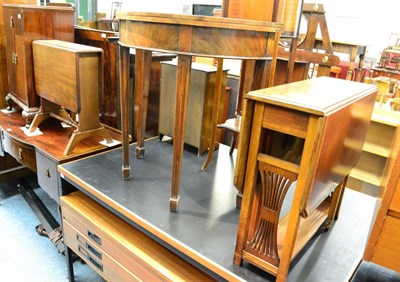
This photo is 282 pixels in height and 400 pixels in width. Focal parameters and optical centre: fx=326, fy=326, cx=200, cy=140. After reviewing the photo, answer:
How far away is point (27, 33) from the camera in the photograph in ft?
5.33

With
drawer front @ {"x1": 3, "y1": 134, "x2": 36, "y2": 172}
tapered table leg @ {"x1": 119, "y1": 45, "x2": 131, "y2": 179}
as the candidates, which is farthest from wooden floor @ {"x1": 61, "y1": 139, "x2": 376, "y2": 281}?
drawer front @ {"x1": 3, "y1": 134, "x2": 36, "y2": 172}

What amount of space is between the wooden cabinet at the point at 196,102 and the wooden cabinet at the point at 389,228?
2.83 feet

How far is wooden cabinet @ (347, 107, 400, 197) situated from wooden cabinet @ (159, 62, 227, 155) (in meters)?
1.34

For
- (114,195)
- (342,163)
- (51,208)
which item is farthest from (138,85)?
(51,208)

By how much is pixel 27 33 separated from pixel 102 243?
3.67 feet

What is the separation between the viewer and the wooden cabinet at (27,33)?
5.32 ft

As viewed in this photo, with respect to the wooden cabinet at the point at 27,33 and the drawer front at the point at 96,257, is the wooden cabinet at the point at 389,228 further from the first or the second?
the wooden cabinet at the point at 27,33

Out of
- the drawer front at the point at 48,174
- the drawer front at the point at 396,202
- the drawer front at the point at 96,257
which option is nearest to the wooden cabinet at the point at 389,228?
the drawer front at the point at 396,202

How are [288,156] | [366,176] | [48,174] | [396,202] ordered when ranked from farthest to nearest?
[366,176] → [48,174] → [288,156] → [396,202]

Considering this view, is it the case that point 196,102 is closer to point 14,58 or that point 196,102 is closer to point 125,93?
point 125,93

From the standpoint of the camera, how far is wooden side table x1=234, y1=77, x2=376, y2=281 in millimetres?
705

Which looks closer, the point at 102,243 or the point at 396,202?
the point at 396,202

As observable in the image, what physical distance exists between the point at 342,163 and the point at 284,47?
0.81 metres

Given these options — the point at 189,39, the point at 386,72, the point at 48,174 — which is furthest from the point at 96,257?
the point at 386,72
